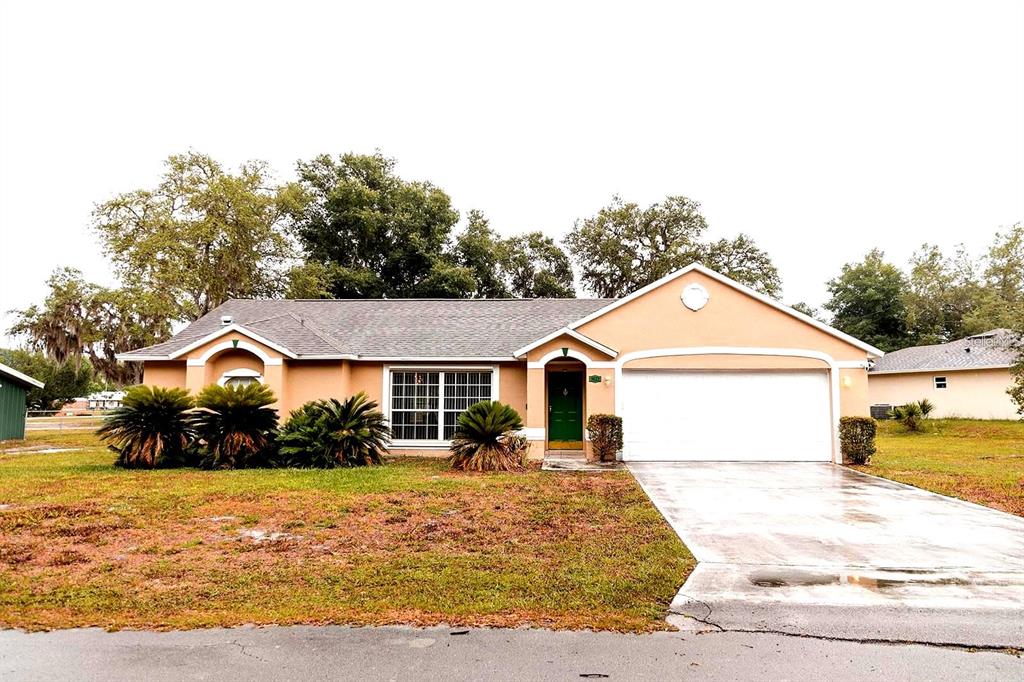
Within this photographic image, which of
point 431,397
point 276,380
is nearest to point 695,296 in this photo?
point 431,397

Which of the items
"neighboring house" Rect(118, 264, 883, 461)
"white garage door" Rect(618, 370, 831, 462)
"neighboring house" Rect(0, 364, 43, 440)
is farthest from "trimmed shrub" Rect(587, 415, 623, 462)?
"neighboring house" Rect(0, 364, 43, 440)

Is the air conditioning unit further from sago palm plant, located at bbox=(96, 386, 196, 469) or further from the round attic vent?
sago palm plant, located at bbox=(96, 386, 196, 469)

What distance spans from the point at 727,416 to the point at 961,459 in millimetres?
6230

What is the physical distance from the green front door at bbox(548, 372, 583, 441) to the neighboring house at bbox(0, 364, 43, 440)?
57.2 feet

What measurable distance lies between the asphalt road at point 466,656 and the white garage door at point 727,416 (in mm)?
10823

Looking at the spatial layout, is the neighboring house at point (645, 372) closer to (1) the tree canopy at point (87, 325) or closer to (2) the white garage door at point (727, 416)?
(2) the white garage door at point (727, 416)

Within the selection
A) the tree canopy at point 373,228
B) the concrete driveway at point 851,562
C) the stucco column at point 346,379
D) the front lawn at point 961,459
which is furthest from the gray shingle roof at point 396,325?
the tree canopy at point 373,228

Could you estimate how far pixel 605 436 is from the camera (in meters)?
14.0

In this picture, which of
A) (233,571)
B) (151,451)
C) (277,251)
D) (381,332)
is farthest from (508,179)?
(233,571)

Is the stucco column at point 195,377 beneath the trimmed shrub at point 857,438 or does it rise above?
above

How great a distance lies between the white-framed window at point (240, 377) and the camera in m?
15.5

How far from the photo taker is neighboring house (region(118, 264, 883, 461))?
581 inches

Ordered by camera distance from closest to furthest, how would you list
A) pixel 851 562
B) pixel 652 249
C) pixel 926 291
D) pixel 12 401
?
1. pixel 851 562
2. pixel 12 401
3. pixel 652 249
4. pixel 926 291

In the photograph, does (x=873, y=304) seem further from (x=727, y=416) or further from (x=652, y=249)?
(x=727, y=416)
